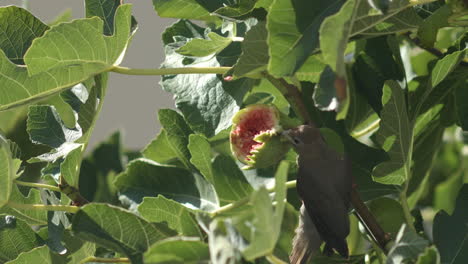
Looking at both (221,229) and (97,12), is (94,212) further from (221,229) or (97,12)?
(97,12)

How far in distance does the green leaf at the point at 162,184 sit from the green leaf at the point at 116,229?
0.22 meters

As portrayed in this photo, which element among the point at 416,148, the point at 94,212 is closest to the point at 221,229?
the point at 94,212

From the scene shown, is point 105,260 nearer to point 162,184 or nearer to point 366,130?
point 162,184

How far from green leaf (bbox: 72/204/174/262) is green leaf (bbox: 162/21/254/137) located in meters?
0.21

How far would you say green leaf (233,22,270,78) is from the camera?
855 millimetres

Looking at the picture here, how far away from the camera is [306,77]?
42.0 inches

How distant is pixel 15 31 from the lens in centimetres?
102

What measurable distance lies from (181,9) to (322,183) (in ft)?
1.04

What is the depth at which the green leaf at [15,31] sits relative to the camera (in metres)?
1.01

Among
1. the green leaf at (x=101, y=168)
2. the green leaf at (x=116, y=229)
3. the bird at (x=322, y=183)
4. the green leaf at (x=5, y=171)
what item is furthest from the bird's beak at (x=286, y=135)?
the green leaf at (x=101, y=168)

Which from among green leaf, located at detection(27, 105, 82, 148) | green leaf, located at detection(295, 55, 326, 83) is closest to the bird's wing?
green leaf, located at detection(295, 55, 326, 83)

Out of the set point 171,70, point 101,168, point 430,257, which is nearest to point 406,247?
point 430,257

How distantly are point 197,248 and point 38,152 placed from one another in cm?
66

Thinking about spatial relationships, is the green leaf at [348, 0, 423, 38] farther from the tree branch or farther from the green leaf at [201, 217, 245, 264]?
the green leaf at [201, 217, 245, 264]
